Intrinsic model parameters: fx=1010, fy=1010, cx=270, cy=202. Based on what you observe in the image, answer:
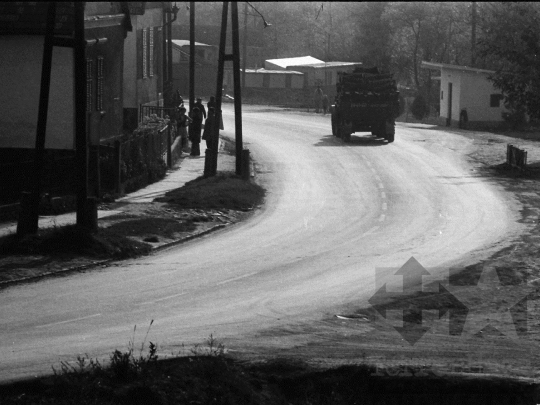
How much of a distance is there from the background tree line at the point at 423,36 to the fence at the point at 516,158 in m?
1.45

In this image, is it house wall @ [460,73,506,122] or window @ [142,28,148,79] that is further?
house wall @ [460,73,506,122]

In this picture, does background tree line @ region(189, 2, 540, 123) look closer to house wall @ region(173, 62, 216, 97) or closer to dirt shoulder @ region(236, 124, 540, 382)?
dirt shoulder @ region(236, 124, 540, 382)

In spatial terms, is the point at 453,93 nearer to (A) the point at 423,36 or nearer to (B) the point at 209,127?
(A) the point at 423,36

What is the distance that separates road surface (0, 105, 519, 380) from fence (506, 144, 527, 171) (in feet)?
5.29

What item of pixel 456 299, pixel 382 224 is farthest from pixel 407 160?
pixel 456 299

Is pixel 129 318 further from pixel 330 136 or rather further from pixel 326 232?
pixel 330 136

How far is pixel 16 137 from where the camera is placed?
2639 centimetres

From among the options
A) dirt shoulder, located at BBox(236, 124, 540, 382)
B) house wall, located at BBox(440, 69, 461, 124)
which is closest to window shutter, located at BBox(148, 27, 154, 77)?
house wall, located at BBox(440, 69, 461, 124)

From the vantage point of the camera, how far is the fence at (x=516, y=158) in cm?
3316

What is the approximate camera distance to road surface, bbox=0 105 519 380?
12.7 m

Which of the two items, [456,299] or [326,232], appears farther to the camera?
[326,232]

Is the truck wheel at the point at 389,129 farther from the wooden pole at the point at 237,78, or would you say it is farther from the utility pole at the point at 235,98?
the wooden pole at the point at 237,78

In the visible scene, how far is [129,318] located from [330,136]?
32.5 metres

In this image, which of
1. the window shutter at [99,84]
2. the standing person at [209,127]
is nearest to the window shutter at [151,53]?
the standing person at [209,127]
